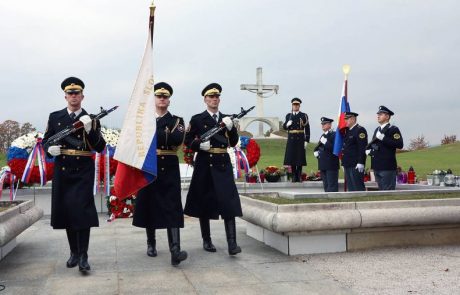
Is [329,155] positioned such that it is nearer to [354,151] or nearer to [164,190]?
[354,151]

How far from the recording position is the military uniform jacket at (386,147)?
30.7ft

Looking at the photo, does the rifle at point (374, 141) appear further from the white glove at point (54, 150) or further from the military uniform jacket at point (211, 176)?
the white glove at point (54, 150)

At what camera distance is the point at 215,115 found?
6730 mm

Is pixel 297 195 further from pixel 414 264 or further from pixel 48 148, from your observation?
pixel 48 148

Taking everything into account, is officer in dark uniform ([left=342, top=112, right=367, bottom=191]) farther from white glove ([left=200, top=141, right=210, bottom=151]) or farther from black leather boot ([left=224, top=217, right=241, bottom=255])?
white glove ([left=200, top=141, right=210, bottom=151])

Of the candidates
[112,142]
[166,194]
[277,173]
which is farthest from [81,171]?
[277,173]

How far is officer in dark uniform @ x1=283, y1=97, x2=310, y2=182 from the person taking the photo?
13.2 m

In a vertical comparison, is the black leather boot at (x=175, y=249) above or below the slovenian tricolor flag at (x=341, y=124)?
below

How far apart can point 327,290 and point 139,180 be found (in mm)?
2513

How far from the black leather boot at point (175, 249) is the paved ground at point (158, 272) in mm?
88

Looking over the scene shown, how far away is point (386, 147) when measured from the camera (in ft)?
31.1

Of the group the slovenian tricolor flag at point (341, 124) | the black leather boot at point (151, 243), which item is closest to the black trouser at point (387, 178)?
the slovenian tricolor flag at point (341, 124)

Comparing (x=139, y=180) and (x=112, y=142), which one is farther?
(x=112, y=142)

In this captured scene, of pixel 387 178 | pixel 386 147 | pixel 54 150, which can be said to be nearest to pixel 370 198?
pixel 386 147
